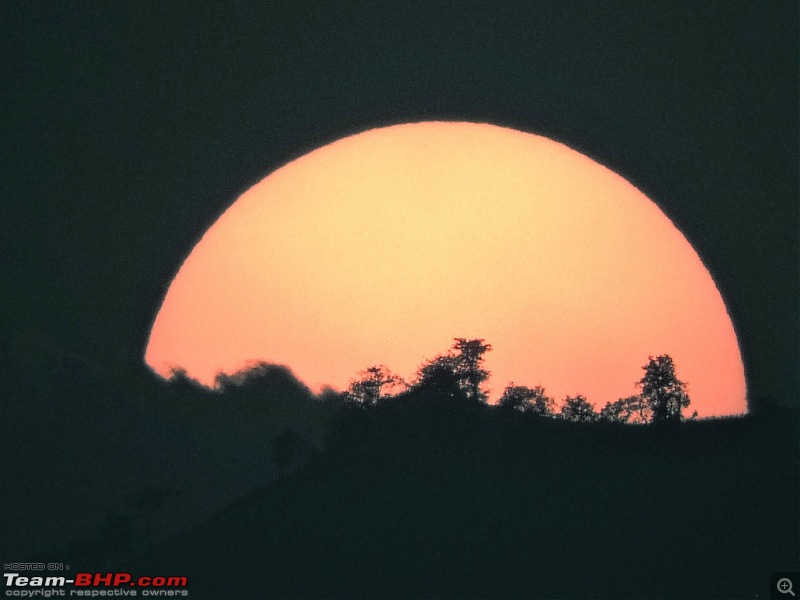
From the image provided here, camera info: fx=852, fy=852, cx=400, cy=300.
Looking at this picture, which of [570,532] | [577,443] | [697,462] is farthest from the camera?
[577,443]

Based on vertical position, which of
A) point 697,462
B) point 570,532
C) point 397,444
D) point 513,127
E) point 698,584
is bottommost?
point 698,584

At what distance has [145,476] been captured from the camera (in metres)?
20.7

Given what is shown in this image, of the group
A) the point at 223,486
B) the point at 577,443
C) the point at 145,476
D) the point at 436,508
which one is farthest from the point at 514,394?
the point at 145,476

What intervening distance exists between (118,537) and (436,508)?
298 inches

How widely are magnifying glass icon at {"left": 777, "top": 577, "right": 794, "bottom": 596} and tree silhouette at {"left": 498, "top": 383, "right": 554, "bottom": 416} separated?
6915 mm

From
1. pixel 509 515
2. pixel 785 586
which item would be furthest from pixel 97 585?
pixel 785 586

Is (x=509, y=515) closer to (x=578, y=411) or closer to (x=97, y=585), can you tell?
(x=578, y=411)

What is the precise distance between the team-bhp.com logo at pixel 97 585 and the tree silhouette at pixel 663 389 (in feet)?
38.4

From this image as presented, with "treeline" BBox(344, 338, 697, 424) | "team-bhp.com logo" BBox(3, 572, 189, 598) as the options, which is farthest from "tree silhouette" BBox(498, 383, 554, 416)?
"team-bhp.com logo" BBox(3, 572, 189, 598)

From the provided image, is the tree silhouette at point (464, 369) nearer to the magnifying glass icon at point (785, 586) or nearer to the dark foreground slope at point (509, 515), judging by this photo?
the dark foreground slope at point (509, 515)

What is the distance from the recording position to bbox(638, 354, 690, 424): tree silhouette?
20.7 metres

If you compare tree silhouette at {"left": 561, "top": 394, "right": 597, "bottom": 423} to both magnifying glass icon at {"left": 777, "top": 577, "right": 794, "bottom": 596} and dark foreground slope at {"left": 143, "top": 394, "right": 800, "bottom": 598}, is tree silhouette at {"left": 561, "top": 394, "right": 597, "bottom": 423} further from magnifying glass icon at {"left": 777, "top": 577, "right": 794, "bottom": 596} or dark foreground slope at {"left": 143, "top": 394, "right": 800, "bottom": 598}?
magnifying glass icon at {"left": 777, "top": 577, "right": 794, "bottom": 596}

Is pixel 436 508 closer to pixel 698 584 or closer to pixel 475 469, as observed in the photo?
pixel 475 469

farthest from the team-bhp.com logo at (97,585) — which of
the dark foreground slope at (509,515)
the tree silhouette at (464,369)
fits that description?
the tree silhouette at (464,369)
